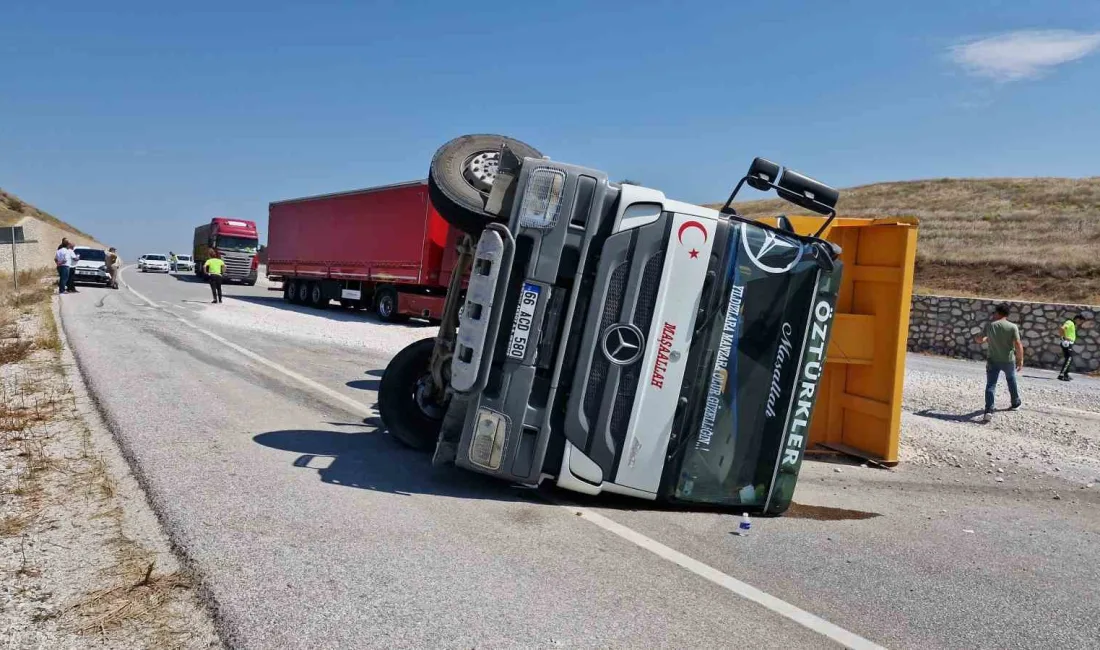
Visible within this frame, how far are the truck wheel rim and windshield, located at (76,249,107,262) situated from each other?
29.8 metres

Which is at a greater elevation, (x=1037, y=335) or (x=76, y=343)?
(x=1037, y=335)

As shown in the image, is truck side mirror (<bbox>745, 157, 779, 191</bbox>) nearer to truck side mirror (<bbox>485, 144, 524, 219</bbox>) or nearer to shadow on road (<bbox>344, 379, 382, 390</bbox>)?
truck side mirror (<bbox>485, 144, 524, 219</bbox>)

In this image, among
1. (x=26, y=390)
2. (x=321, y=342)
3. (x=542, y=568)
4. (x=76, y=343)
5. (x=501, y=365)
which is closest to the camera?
(x=542, y=568)

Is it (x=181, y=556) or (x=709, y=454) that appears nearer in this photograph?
(x=181, y=556)

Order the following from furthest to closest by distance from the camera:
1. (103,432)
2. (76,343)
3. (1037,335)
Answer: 1. (1037,335)
2. (76,343)
3. (103,432)

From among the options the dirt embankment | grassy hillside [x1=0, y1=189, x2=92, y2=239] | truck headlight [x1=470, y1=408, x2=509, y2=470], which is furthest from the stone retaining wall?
grassy hillside [x1=0, y1=189, x2=92, y2=239]

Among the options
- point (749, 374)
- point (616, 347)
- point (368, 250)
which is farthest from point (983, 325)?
point (616, 347)

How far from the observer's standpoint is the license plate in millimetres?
5012

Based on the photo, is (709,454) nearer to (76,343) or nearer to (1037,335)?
(76,343)

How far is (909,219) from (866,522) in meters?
3.05

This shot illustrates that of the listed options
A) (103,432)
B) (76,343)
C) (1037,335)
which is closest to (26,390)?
(103,432)

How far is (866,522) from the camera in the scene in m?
5.61

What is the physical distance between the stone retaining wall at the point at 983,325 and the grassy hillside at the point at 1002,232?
16.0 ft

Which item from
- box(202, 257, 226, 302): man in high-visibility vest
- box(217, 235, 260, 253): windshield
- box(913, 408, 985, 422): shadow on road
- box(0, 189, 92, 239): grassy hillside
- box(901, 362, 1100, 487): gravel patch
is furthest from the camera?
box(0, 189, 92, 239): grassy hillside
